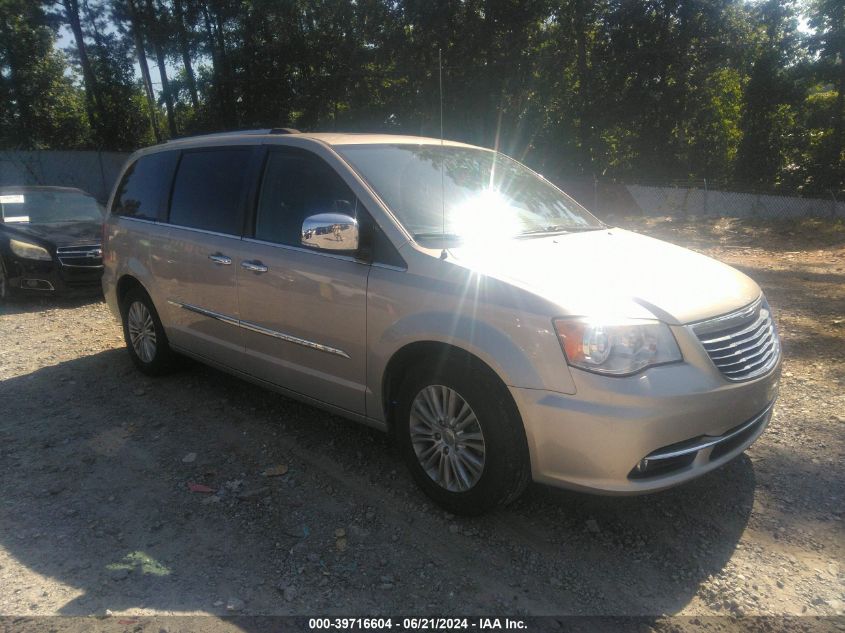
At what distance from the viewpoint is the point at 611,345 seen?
2717 millimetres

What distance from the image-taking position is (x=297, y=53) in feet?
81.8

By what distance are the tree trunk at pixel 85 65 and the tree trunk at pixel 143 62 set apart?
7.31 ft

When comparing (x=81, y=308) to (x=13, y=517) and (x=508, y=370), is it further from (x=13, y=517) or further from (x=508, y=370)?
(x=508, y=370)

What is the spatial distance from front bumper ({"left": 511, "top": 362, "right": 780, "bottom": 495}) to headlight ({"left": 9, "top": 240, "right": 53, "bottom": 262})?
775cm

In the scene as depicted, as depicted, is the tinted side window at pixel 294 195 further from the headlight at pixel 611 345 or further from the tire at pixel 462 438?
the headlight at pixel 611 345

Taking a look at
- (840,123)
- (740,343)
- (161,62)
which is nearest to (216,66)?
(161,62)

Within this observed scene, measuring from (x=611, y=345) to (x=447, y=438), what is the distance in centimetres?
96

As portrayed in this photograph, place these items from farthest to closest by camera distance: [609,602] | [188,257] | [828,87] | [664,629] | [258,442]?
[828,87] → [188,257] → [258,442] → [609,602] → [664,629]

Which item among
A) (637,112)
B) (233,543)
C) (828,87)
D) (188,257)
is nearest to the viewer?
(233,543)

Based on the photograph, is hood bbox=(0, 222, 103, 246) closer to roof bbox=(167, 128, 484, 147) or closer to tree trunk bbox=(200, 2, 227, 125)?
roof bbox=(167, 128, 484, 147)

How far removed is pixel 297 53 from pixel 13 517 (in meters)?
24.5

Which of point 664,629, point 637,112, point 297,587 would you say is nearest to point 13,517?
point 297,587

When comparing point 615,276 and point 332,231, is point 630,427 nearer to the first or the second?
point 615,276

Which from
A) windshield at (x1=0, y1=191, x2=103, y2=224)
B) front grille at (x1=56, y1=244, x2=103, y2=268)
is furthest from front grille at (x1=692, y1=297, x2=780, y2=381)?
windshield at (x1=0, y1=191, x2=103, y2=224)
